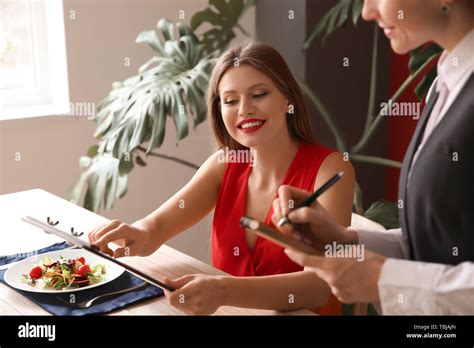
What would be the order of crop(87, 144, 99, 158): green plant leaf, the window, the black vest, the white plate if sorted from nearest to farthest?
the black vest < the white plate < crop(87, 144, 99, 158): green plant leaf < the window

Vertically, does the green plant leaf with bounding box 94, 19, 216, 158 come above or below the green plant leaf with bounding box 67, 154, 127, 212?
above

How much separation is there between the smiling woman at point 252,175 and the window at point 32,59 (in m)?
1.25

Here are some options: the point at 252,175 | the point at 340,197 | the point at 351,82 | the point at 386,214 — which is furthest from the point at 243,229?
the point at 351,82

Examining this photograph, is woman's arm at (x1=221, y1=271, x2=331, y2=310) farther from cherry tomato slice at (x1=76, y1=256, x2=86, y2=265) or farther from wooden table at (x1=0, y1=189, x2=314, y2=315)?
cherry tomato slice at (x1=76, y1=256, x2=86, y2=265)

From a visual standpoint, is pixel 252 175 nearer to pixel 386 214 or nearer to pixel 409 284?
pixel 386 214

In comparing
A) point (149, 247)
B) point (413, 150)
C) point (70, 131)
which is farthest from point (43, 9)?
point (413, 150)

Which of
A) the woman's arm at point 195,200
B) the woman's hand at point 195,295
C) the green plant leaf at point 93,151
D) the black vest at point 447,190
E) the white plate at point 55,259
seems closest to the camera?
the black vest at point 447,190

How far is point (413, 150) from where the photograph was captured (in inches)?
32.7

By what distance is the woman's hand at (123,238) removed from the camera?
56.8 inches

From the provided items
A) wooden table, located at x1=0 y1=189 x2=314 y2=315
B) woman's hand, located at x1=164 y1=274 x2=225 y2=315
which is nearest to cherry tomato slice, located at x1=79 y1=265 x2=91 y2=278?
wooden table, located at x1=0 y1=189 x2=314 y2=315

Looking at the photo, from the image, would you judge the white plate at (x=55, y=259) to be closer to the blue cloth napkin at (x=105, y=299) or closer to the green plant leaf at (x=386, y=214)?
the blue cloth napkin at (x=105, y=299)

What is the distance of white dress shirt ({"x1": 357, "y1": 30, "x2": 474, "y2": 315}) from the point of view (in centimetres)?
77

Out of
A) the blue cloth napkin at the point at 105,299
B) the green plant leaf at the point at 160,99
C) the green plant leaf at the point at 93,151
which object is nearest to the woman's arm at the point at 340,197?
the blue cloth napkin at the point at 105,299

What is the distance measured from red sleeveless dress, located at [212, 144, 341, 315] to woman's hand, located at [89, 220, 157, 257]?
0.16m
